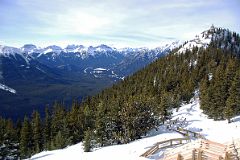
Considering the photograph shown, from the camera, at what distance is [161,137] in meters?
44.4

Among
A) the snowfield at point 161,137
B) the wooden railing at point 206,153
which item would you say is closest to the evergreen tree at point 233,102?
the snowfield at point 161,137

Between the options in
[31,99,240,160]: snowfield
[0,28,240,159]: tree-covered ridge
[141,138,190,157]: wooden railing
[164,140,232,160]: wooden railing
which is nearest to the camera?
[164,140,232,160]: wooden railing

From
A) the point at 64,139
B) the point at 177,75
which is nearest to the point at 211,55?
the point at 177,75

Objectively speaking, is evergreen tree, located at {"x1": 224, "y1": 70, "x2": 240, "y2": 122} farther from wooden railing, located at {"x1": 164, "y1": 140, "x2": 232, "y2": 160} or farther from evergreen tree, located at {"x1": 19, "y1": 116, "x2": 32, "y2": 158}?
evergreen tree, located at {"x1": 19, "y1": 116, "x2": 32, "y2": 158}

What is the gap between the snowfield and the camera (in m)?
35.1

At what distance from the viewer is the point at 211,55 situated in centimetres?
14312

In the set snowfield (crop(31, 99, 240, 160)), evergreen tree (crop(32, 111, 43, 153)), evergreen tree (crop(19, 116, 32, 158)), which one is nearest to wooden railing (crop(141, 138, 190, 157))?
snowfield (crop(31, 99, 240, 160))

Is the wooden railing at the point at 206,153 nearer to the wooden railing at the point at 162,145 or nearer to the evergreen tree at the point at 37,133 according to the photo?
the wooden railing at the point at 162,145

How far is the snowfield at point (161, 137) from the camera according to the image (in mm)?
35125

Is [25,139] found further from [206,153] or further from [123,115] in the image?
[206,153]

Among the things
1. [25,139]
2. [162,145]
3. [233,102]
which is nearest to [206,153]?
[162,145]

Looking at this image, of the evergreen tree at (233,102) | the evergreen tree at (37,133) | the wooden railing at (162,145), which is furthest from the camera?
the evergreen tree at (37,133)

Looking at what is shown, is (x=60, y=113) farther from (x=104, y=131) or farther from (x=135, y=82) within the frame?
(x=135, y=82)

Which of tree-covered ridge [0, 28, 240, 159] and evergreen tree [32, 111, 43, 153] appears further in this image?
evergreen tree [32, 111, 43, 153]
